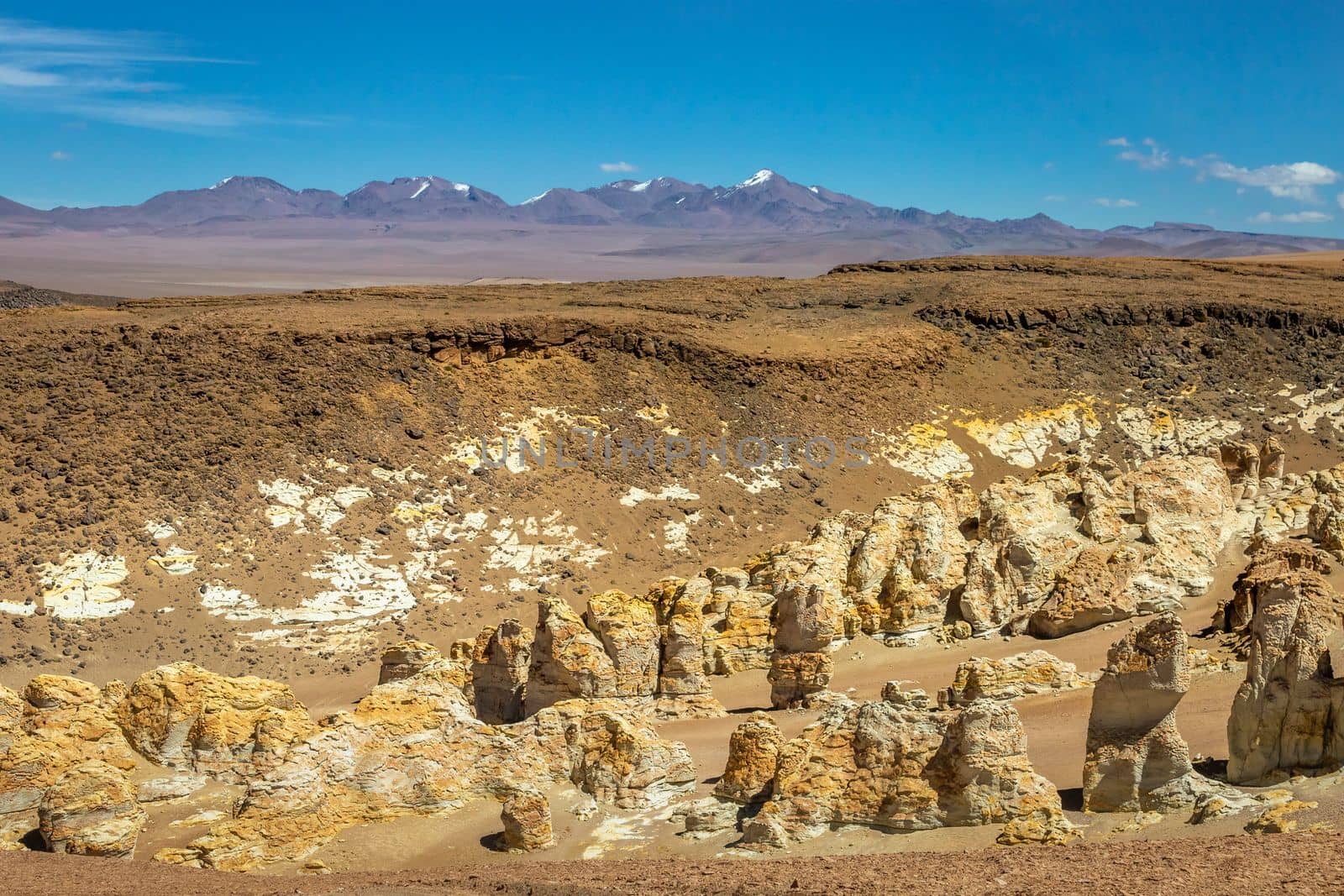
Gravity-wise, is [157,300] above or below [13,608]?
above

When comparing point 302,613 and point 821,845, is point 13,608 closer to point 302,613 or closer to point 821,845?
point 302,613

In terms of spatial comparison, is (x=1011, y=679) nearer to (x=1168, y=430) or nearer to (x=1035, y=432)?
(x=1035, y=432)

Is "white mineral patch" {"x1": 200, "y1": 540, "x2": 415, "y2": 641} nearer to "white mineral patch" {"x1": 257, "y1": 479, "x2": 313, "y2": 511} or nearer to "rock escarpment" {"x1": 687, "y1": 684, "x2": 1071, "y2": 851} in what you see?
"white mineral patch" {"x1": 257, "y1": 479, "x2": 313, "y2": 511}

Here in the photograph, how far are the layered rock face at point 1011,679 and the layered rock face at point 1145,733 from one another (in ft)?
16.3

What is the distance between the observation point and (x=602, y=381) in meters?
43.3

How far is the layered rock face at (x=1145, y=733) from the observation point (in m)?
15.5

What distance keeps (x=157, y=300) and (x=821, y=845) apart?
43.8m

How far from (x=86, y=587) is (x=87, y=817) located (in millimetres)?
16344

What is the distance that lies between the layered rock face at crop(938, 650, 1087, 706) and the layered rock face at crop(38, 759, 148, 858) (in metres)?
11.6

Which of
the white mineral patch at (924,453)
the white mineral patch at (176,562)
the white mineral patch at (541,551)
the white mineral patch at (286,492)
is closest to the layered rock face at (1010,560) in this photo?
the white mineral patch at (541,551)

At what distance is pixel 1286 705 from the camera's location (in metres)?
15.8

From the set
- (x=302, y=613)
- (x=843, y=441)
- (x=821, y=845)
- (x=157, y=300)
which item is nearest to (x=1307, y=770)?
(x=821, y=845)

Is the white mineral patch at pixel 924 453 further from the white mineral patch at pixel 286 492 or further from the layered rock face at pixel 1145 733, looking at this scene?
the layered rock face at pixel 1145 733

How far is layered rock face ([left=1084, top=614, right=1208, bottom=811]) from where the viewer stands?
1545 centimetres
